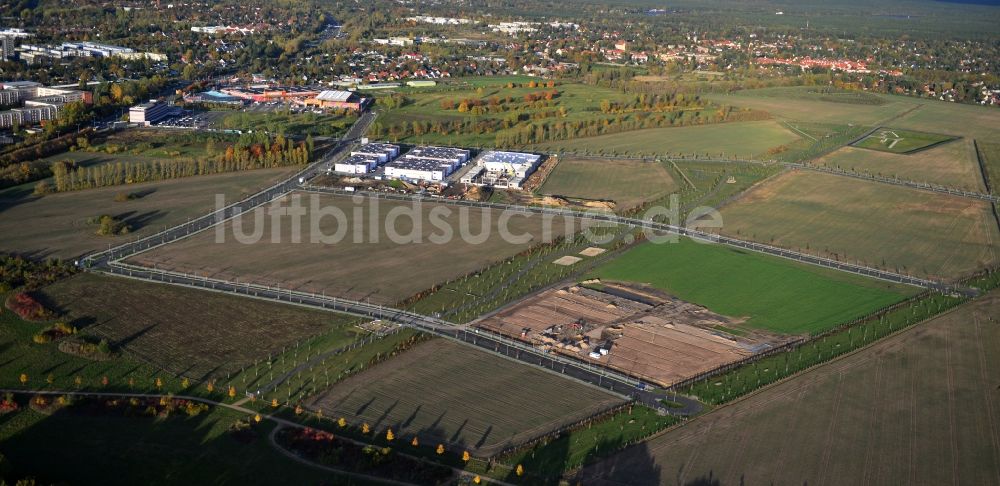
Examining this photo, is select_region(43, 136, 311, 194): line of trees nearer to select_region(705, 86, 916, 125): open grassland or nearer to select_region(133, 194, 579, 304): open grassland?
select_region(133, 194, 579, 304): open grassland

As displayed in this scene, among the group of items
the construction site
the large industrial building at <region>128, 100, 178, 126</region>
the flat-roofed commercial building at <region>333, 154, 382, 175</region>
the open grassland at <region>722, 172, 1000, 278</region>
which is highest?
the large industrial building at <region>128, 100, 178, 126</region>

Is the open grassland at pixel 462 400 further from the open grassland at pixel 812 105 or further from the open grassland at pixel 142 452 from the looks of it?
the open grassland at pixel 812 105

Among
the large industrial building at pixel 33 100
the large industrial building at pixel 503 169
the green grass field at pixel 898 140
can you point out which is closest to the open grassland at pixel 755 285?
the large industrial building at pixel 503 169

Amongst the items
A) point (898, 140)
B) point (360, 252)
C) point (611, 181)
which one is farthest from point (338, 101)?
point (898, 140)

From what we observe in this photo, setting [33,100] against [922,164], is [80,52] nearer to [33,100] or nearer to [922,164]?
[33,100]

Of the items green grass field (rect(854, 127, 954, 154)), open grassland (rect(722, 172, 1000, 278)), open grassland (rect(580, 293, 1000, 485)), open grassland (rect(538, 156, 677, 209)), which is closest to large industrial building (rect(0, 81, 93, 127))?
open grassland (rect(538, 156, 677, 209))

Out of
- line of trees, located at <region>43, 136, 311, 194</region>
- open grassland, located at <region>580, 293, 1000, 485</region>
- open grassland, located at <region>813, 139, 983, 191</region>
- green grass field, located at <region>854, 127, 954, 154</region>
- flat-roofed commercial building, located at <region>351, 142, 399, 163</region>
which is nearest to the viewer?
open grassland, located at <region>580, 293, 1000, 485</region>
